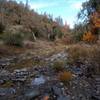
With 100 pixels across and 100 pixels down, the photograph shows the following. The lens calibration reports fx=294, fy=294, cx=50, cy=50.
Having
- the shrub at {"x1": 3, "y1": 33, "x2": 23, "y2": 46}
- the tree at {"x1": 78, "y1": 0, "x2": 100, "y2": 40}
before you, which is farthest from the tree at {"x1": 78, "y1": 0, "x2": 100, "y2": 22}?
the shrub at {"x1": 3, "y1": 33, "x2": 23, "y2": 46}

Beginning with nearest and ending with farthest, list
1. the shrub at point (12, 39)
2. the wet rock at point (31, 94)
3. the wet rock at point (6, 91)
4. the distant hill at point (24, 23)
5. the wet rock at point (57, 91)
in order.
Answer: the wet rock at point (31, 94), the wet rock at point (57, 91), the wet rock at point (6, 91), the shrub at point (12, 39), the distant hill at point (24, 23)

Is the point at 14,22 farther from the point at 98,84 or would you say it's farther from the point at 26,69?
the point at 98,84

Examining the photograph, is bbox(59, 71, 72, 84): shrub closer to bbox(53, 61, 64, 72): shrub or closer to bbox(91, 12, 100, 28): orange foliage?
bbox(53, 61, 64, 72): shrub

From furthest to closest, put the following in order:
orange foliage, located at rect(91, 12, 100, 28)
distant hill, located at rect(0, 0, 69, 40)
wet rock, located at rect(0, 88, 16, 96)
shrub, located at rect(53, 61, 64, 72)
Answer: distant hill, located at rect(0, 0, 69, 40), orange foliage, located at rect(91, 12, 100, 28), shrub, located at rect(53, 61, 64, 72), wet rock, located at rect(0, 88, 16, 96)

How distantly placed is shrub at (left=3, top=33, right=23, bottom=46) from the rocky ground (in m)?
4.00

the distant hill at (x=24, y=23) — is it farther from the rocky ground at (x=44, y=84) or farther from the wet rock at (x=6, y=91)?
the wet rock at (x=6, y=91)

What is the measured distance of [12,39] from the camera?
44.1 feet

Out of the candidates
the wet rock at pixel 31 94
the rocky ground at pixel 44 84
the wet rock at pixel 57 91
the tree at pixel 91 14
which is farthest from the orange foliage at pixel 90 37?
the wet rock at pixel 31 94

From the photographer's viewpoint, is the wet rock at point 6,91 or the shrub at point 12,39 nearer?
the wet rock at point 6,91

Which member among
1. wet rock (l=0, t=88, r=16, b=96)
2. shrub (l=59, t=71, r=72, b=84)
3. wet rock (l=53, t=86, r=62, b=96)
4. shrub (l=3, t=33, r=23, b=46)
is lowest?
wet rock (l=0, t=88, r=16, b=96)

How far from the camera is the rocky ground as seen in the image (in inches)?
281

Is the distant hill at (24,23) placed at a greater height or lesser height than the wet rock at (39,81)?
greater

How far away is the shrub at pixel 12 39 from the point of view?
13.4m

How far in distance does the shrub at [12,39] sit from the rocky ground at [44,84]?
4.00 metres
